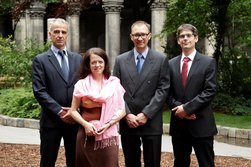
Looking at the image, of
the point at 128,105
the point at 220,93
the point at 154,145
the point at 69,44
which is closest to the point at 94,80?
the point at 128,105

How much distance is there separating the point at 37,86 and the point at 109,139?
1119 millimetres

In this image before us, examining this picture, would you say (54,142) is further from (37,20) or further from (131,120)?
(37,20)

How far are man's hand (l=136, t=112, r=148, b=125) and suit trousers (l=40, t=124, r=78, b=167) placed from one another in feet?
2.47

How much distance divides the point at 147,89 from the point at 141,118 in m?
0.35

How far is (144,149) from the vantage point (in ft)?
19.4

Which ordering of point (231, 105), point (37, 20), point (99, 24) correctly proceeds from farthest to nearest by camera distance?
point (99, 24) → point (37, 20) → point (231, 105)

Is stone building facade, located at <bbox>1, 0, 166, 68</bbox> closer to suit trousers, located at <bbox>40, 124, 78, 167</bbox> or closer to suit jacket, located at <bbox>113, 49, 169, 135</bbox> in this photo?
suit jacket, located at <bbox>113, 49, 169, 135</bbox>

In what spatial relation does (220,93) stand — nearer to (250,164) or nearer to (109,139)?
(250,164)

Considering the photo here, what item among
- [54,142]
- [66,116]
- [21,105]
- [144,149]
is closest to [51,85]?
[66,116]

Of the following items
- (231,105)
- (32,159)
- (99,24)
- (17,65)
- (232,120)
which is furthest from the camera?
(99,24)

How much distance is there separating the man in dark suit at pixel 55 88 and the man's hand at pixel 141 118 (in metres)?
0.75

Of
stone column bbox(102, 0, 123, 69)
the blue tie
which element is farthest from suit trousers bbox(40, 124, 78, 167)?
stone column bbox(102, 0, 123, 69)

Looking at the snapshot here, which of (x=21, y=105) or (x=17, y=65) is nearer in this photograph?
(x=21, y=105)

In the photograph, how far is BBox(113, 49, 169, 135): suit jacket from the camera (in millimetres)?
5828
